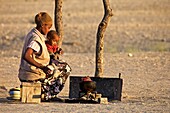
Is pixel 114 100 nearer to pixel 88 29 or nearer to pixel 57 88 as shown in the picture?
pixel 57 88

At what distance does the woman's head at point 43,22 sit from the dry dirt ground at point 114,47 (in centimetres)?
107

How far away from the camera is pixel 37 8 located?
3703 cm

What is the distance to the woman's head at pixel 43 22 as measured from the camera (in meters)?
11.0

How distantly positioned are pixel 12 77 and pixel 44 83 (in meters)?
3.20

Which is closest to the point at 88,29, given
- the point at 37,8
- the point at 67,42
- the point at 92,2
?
the point at 67,42

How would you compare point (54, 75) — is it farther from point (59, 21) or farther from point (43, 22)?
point (59, 21)

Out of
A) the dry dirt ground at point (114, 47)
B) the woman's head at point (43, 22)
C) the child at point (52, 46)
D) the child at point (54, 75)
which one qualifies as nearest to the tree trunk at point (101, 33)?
the dry dirt ground at point (114, 47)

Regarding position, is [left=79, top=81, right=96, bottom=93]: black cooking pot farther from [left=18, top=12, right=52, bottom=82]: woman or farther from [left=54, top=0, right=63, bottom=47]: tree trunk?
[left=54, top=0, right=63, bottom=47]: tree trunk

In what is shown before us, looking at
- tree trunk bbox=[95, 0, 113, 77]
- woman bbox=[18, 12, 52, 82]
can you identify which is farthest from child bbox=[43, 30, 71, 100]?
tree trunk bbox=[95, 0, 113, 77]

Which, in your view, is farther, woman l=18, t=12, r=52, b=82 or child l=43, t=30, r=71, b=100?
child l=43, t=30, r=71, b=100

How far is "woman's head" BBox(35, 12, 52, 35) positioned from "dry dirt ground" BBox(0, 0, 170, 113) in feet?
3.50

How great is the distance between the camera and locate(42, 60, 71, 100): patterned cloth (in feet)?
36.5

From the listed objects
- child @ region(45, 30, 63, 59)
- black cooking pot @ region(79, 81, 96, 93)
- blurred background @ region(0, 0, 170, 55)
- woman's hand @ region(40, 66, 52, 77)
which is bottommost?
black cooking pot @ region(79, 81, 96, 93)

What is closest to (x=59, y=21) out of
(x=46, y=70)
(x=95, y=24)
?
(x=46, y=70)
